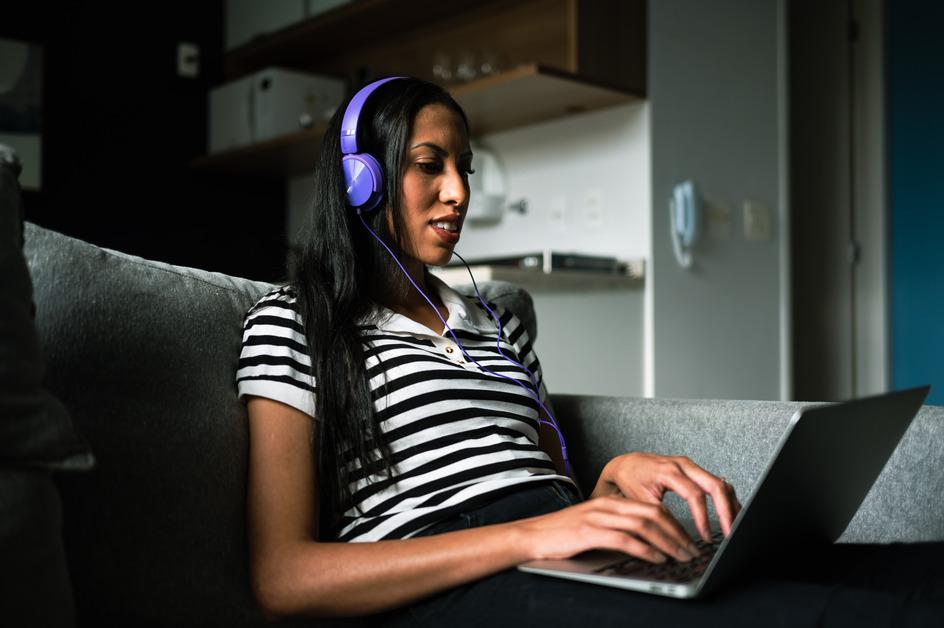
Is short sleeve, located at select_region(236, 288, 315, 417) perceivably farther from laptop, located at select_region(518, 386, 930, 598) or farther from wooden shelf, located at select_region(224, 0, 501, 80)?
wooden shelf, located at select_region(224, 0, 501, 80)

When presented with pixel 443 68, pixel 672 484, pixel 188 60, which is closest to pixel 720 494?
pixel 672 484

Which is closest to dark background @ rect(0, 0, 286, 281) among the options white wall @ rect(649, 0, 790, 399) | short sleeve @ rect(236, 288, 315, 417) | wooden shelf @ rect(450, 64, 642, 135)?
wooden shelf @ rect(450, 64, 642, 135)

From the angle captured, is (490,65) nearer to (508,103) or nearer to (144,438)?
(508,103)

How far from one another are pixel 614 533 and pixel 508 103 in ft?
6.58

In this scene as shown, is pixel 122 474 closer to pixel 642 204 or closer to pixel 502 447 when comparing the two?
pixel 502 447

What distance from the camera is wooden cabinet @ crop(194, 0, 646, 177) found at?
2443mm

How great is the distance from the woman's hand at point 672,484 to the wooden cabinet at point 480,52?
1.49m

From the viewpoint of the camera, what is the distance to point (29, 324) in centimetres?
72

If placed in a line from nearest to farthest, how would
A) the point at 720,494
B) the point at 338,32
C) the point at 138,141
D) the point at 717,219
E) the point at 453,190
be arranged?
1. the point at 720,494
2. the point at 453,190
3. the point at 717,219
4. the point at 338,32
5. the point at 138,141

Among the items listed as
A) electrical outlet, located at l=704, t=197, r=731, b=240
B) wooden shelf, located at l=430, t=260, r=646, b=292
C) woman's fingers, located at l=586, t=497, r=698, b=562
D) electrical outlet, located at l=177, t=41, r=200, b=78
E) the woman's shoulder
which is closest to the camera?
woman's fingers, located at l=586, t=497, r=698, b=562

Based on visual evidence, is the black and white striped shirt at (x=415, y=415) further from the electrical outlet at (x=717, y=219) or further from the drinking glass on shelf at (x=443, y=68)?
the drinking glass on shelf at (x=443, y=68)

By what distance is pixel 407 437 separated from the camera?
0.98 metres

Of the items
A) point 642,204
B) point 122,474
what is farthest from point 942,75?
point 122,474

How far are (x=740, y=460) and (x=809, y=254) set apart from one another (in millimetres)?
2679
